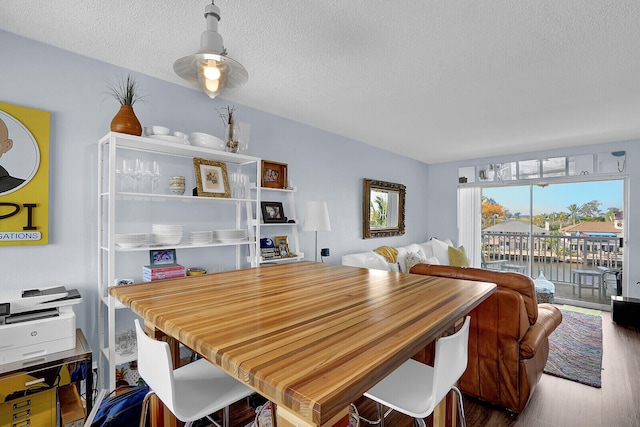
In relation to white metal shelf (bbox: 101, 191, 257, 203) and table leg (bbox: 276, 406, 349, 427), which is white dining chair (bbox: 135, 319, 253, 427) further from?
white metal shelf (bbox: 101, 191, 257, 203)

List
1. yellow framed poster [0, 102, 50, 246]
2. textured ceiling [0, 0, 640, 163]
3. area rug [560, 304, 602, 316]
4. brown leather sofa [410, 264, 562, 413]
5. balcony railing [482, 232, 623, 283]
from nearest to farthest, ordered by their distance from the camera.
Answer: textured ceiling [0, 0, 640, 163] < yellow framed poster [0, 102, 50, 246] < brown leather sofa [410, 264, 562, 413] < area rug [560, 304, 602, 316] < balcony railing [482, 232, 623, 283]

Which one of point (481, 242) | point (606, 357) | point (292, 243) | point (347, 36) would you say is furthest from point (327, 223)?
point (481, 242)

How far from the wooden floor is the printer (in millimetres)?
1118

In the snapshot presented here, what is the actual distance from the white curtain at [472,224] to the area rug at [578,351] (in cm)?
172

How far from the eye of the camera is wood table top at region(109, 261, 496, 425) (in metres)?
0.62

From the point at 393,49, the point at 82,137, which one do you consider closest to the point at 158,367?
the point at 82,137

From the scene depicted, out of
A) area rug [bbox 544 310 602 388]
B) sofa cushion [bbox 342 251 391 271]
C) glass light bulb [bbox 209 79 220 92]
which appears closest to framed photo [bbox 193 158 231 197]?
glass light bulb [bbox 209 79 220 92]

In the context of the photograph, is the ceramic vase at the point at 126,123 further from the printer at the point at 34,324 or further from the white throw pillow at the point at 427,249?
the white throw pillow at the point at 427,249

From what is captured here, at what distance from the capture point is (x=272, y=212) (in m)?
3.14

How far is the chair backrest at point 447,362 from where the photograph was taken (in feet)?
3.48

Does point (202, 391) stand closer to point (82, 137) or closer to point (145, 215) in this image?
point (145, 215)

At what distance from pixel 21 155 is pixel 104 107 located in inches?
23.0

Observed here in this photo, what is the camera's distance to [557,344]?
3.26 m

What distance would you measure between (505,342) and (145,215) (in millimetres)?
2662
